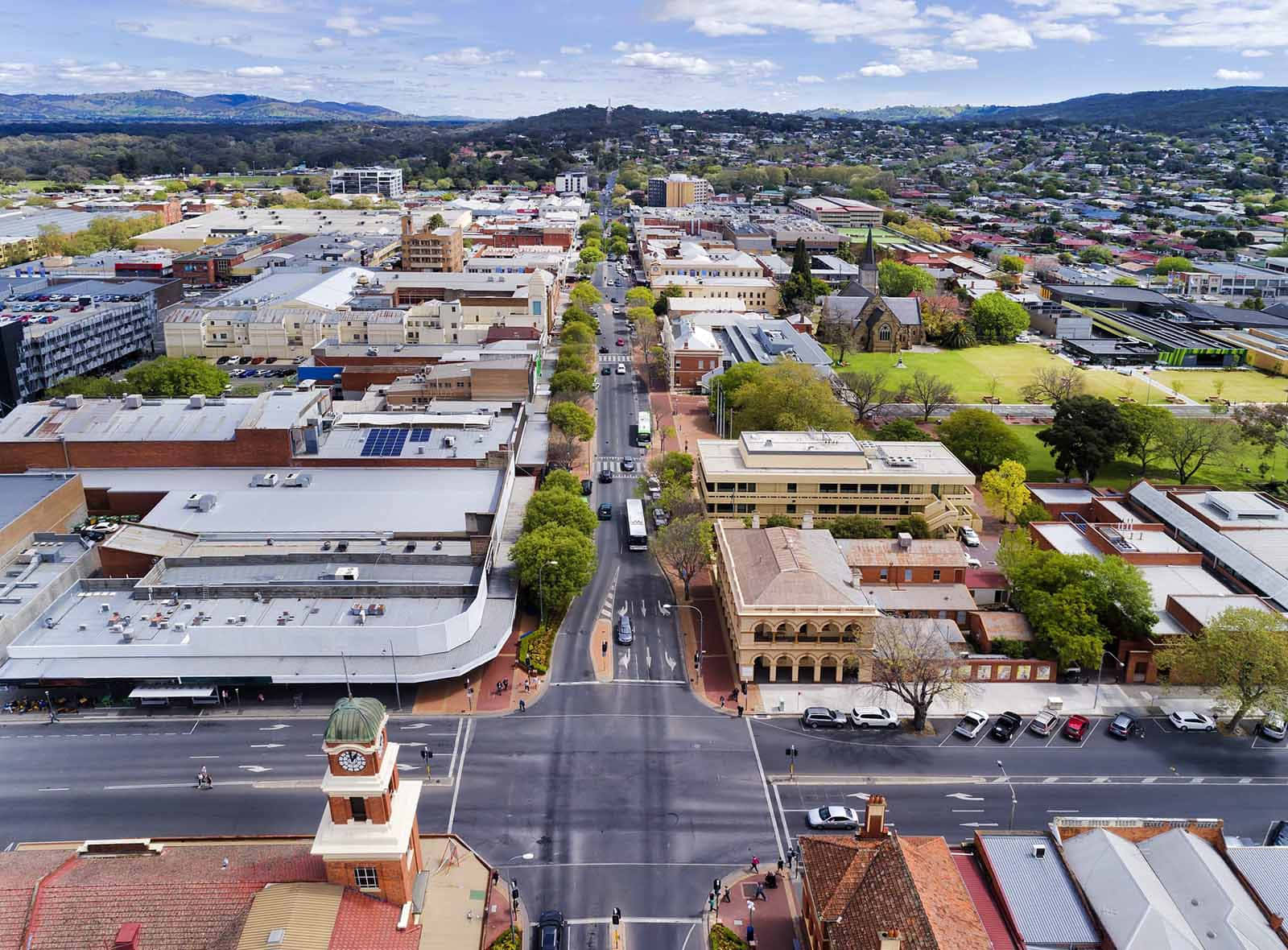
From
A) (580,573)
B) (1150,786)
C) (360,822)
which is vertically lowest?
(1150,786)

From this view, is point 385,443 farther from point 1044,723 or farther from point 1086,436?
point 1086,436

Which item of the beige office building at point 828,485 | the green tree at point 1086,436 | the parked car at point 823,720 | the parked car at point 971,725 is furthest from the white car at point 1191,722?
the green tree at point 1086,436

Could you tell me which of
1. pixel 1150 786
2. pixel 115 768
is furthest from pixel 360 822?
pixel 1150 786

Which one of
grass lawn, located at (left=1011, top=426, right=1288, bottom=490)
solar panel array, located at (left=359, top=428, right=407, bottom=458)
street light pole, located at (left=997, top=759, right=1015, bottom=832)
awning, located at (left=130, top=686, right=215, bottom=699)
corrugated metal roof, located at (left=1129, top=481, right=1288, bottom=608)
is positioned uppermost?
solar panel array, located at (left=359, top=428, right=407, bottom=458)

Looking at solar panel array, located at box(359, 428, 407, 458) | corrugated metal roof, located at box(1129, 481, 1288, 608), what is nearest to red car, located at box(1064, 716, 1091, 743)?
corrugated metal roof, located at box(1129, 481, 1288, 608)

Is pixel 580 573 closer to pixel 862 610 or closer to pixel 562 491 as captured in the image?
pixel 562 491

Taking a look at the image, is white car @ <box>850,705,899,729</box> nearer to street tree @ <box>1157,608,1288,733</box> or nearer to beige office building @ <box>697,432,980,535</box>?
street tree @ <box>1157,608,1288,733</box>

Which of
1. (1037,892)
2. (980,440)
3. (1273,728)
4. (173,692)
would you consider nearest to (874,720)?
(1037,892)
